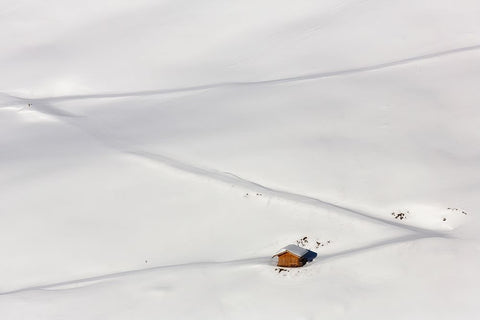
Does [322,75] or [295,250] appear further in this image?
[322,75]

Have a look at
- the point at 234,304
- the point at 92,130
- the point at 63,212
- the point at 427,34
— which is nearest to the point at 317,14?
the point at 427,34

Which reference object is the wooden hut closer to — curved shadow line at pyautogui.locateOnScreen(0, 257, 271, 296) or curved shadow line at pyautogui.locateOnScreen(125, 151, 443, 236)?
curved shadow line at pyautogui.locateOnScreen(0, 257, 271, 296)

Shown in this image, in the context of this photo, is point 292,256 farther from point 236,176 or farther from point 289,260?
point 236,176

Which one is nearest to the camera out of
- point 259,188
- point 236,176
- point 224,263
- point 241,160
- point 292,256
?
point 292,256

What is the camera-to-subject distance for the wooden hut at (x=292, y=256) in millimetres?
17609

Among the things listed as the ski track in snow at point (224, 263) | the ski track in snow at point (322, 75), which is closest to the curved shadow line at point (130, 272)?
the ski track in snow at point (224, 263)

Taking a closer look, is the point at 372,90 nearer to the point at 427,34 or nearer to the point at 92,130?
the point at 427,34

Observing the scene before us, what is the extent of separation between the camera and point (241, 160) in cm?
2286

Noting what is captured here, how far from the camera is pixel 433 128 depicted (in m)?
23.1

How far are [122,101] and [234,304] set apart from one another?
1333 cm

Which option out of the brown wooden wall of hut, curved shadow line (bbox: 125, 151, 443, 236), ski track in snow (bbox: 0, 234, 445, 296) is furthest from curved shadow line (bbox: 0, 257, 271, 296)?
curved shadow line (bbox: 125, 151, 443, 236)

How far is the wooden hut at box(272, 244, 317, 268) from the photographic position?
1761cm

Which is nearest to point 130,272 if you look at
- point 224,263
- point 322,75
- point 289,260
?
point 224,263

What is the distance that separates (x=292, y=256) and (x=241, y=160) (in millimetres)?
5954
